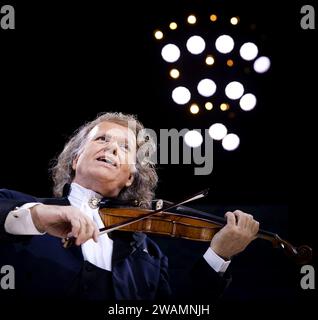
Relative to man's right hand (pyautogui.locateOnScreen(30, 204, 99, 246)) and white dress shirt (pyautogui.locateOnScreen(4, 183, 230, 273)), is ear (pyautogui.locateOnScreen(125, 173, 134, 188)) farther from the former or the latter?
man's right hand (pyautogui.locateOnScreen(30, 204, 99, 246))

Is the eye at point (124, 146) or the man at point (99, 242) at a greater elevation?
the eye at point (124, 146)

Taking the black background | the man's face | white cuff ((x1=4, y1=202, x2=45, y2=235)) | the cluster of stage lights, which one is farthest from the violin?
the cluster of stage lights

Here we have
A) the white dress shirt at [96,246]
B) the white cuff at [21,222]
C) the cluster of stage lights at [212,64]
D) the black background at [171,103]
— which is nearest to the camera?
the white cuff at [21,222]

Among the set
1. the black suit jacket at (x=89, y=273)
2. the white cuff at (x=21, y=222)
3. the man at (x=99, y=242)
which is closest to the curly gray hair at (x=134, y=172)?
the man at (x=99, y=242)

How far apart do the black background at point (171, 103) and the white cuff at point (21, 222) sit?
107 cm

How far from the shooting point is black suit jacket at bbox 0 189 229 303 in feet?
6.90

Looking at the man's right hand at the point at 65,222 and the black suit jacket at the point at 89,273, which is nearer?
the man's right hand at the point at 65,222

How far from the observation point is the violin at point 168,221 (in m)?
2.12

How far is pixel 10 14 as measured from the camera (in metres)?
2.74

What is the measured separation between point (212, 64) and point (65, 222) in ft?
5.43

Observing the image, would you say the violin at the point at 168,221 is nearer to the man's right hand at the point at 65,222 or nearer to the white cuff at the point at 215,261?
the white cuff at the point at 215,261

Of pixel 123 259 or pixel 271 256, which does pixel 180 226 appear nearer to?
pixel 123 259

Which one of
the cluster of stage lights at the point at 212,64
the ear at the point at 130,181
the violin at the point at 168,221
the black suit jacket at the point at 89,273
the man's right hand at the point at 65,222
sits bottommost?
the black suit jacket at the point at 89,273

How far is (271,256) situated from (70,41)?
5.25ft
